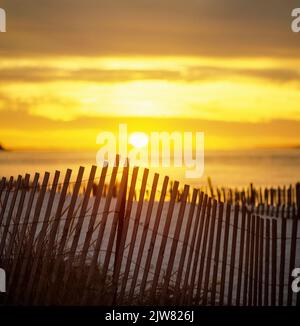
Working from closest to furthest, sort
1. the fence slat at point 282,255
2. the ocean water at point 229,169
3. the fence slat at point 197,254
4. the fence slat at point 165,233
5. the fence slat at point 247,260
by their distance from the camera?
the fence slat at point 165,233, the fence slat at point 197,254, the fence slat at point 282,255, the fence slat at point 247,260, the ocean water at point 229,169

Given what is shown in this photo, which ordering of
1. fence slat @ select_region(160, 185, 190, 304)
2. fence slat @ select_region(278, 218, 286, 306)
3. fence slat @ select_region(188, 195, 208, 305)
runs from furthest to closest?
1. fence slat @ select_region(278, 218, 286, 306)
2. fence slat @ select_region(188, 195, 208, 305)
3. fence slat @ select_region(160, 185, 190, 304)

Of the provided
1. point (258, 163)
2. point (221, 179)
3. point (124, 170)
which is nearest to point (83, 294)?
point (124, 170)

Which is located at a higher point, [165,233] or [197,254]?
[165,233]

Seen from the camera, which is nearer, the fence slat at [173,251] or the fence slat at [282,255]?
the fence slat at [173,251]

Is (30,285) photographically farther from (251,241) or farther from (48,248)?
(251,241)

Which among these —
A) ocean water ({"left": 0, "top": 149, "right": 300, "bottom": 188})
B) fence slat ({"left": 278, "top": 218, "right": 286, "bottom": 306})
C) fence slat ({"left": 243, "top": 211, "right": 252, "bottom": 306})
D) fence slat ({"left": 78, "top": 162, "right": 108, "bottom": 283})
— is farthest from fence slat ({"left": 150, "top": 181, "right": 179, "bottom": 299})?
ocean water ({"left": 0, "top": 149, "right": 300, "bottom": 188})

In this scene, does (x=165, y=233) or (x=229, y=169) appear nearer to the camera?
(x=165, y=233)

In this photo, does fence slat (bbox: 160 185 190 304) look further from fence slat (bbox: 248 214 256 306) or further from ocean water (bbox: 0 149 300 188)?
ocean water (bbox: 0 149 300 188)

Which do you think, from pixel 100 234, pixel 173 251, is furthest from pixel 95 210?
pixel 173 251

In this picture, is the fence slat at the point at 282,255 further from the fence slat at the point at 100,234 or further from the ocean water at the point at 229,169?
the ocean water at the point at 229,169

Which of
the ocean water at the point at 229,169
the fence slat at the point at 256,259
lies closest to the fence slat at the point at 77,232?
the fence slat at the point at 256,259

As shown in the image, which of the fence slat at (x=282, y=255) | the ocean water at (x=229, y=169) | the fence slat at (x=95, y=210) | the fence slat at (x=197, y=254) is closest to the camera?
the fence slat at (x=95, y=210)

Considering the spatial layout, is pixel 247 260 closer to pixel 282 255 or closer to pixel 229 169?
pixel 282 255
